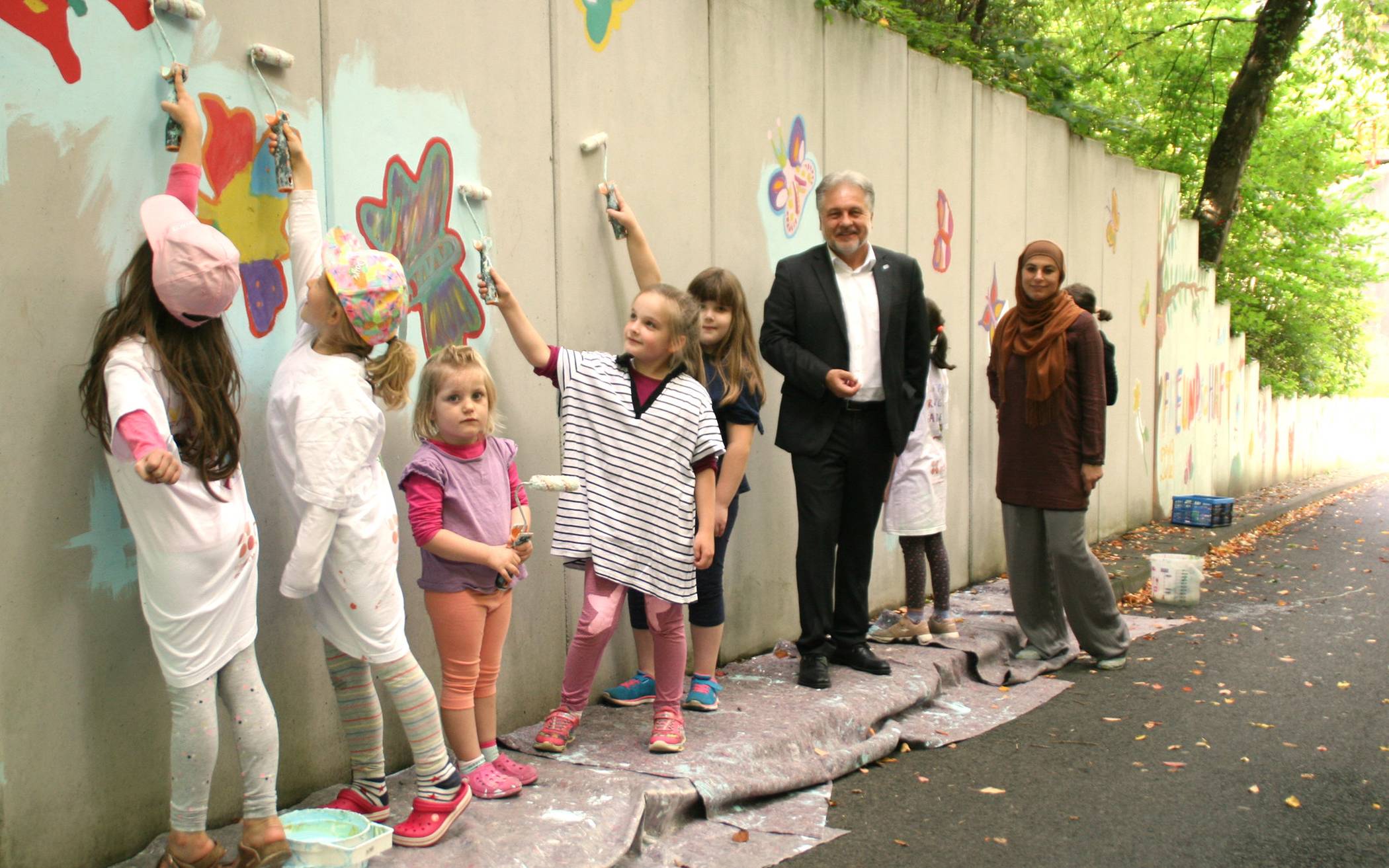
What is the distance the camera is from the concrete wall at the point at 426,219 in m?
2.89

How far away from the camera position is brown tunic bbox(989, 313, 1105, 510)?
575 cm

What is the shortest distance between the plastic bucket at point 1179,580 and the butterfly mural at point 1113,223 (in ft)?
11.8

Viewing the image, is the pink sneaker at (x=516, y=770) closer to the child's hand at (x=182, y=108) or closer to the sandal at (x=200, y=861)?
the sandal at (x=200, y=861)

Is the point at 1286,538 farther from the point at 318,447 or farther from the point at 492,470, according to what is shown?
the point at 318,447

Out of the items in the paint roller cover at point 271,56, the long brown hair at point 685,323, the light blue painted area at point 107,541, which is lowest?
the light blue painted area at point 107,541

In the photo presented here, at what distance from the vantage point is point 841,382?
488cm

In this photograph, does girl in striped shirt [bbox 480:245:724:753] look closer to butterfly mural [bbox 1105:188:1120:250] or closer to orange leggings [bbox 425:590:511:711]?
orange leggings [bbox 425:590:511:711]

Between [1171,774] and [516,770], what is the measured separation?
2.38 m

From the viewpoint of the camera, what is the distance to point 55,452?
2924mm

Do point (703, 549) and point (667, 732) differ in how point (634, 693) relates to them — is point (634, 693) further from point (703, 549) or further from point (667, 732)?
point (703, 549)

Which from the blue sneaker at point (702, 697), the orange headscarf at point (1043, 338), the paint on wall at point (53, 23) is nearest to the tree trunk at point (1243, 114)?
the orange headscarf at point (1043, 338)

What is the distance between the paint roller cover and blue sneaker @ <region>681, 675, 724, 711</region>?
2663 mm

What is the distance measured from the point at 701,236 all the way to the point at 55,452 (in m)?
3.04

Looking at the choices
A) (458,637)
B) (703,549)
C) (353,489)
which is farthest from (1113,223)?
(353,489)
